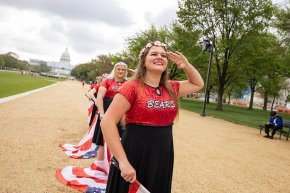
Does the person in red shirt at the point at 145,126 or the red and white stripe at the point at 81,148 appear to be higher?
the person in red shirt at the point at 145,126

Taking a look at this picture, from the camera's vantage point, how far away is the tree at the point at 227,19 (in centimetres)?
2734

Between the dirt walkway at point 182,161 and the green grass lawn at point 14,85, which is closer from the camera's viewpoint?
the dirt walkway at point 182,161

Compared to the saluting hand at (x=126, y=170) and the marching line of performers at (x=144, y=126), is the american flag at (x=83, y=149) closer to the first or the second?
the marching line of performers at (x=144, y=126)

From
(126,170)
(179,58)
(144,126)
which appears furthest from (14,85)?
(126,170)

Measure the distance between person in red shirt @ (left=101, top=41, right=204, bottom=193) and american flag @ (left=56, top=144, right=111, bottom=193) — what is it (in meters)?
2.35

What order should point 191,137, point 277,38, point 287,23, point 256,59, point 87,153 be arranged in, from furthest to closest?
point 277,38, point 256,59, point 287,23, point 191,137, point 87,153

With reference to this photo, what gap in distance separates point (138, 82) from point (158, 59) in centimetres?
29

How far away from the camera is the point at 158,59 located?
268 cm

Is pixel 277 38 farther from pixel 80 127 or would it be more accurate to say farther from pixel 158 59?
pixel 158 59

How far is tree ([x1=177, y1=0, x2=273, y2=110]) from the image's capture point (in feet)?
89.7

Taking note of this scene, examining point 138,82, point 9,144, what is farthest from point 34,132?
point 138,82

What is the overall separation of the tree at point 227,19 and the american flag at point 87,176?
23543 mm

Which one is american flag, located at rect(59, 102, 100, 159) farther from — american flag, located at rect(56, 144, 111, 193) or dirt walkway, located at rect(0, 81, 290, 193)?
Result: american flag, located at rect(56, 144, 111, 193)

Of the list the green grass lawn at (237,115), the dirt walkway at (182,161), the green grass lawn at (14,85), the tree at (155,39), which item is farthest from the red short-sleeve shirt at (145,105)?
the tree at (155,39)
